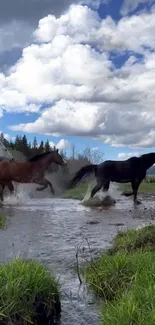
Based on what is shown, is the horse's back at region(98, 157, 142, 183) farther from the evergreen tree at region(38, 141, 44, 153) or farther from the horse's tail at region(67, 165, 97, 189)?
the evergreen tree at region(38, 141, 44, 153)

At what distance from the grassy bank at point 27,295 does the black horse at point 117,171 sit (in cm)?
1242

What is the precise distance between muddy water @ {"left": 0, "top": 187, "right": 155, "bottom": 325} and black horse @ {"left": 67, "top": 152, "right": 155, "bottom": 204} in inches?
124

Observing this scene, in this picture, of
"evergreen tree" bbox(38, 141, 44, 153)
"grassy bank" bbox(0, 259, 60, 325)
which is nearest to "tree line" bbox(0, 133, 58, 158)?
"evergreen tree" bbox(38, 141, 44, 153)

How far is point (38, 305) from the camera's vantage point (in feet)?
15.4

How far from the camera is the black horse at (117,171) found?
690 inches

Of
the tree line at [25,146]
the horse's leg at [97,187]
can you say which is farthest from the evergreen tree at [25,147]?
the horse's leg at [97,187]

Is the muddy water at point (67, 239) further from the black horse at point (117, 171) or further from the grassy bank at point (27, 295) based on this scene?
the black horse at point (117, 171)

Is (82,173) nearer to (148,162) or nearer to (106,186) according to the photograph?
(106,186)

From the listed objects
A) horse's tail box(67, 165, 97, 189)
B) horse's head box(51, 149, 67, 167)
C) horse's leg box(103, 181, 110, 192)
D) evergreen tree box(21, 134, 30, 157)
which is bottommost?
horse's leg box(103, 181, 110, 192)

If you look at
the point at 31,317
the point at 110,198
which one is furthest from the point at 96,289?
the point at 110,198

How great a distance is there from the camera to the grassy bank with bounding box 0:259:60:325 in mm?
4379

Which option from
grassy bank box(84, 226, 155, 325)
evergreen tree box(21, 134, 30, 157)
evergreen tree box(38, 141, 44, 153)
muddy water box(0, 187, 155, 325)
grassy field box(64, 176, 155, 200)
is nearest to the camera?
grassy bank box(84, 226, 155, 325)

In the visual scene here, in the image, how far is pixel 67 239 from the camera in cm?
872

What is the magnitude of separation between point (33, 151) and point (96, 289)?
58.5m
